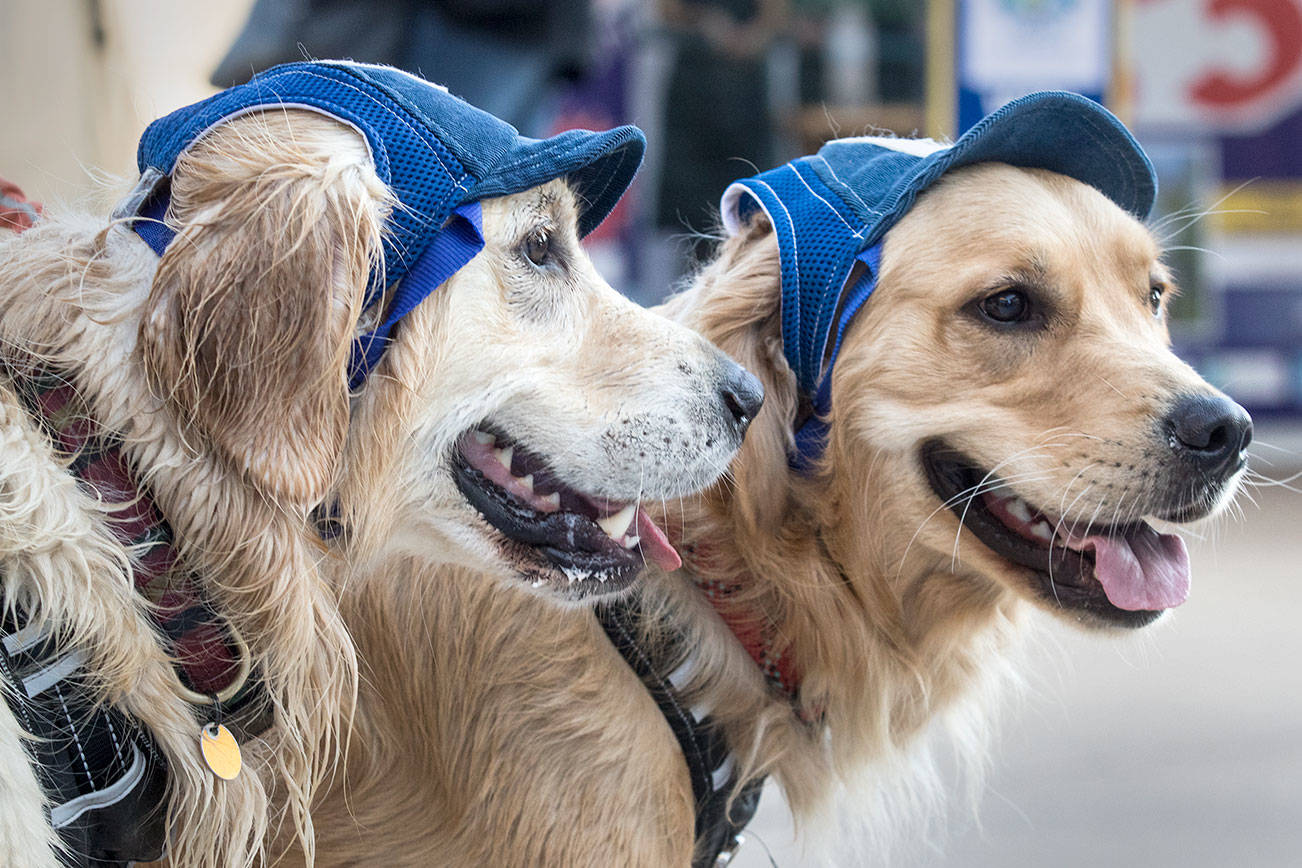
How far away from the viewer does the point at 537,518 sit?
183 cm

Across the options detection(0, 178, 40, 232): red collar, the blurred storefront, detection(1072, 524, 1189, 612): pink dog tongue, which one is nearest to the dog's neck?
detection(1072, 524, 1189, 612): pink dog tongue

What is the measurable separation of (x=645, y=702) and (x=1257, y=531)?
5843 millimetres

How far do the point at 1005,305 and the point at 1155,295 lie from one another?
44 centimetres

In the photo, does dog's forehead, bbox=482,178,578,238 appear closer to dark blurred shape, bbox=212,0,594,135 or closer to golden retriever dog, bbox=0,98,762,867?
golden retriever dog, bbox=0,98,762,867

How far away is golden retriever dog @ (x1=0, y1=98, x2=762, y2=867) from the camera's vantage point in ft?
4.99

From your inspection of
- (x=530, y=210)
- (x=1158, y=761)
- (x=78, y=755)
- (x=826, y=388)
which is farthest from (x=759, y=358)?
(x=1158, y=761)

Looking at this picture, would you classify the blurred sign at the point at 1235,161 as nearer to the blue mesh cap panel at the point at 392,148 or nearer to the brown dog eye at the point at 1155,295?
the brown dog eye at the point at 1155,295

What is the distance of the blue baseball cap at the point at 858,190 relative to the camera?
2.08 meters

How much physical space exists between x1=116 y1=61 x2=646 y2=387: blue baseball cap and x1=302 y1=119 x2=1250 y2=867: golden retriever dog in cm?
59

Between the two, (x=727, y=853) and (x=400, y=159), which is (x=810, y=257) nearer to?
(x=400, y=159)

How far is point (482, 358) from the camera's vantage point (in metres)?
1.77

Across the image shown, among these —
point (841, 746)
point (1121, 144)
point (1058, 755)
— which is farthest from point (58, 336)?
point (1058, 755)

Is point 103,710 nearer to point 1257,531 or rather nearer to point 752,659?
point 752,659

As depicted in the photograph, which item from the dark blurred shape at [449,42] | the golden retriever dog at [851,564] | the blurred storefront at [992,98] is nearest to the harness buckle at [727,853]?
the golden retriever dog at [851,564]
